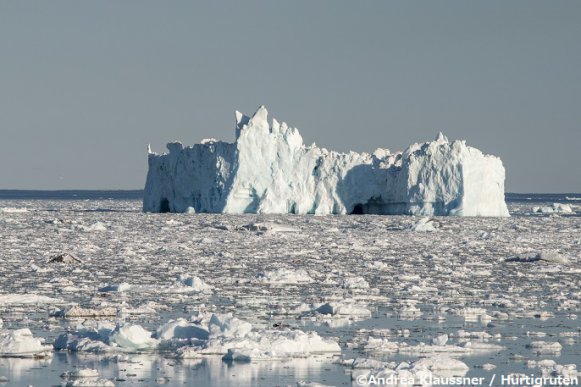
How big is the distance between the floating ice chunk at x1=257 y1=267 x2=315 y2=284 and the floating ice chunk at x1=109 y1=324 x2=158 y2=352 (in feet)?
18.2

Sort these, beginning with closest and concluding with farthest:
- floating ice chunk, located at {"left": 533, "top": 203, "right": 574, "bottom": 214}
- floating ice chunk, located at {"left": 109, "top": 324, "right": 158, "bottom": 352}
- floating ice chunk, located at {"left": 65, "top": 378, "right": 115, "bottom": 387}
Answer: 1. floating ice chunk, located at {"left": 65, "top": 378, "right": 115, "bottom": 387}
2. floating ice chunk, located at {"left": 109, "top": 324, "right": 158, "bottom": 352}
3. floating ice chunk, located at {"left": 533, "top": 203, "right": 574, "bottom": 214}

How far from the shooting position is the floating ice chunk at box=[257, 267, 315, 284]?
549 inches

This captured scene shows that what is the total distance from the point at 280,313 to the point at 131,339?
254 cm

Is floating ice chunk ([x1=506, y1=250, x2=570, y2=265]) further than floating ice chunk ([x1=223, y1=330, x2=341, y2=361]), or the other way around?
floating ice chunk ([x1=506, y1=250, x2=570, y2=265])

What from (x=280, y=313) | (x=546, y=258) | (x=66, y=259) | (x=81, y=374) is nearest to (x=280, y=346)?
(x=81, y=374)

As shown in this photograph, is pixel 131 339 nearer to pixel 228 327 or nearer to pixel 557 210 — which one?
pixel 228 327

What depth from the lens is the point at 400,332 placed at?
9.40 meters

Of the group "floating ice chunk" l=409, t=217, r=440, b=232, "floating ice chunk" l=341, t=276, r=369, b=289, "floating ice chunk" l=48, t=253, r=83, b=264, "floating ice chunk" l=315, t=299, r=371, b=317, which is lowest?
"floating ice chunk" l=315, t=299, r=371, b=317

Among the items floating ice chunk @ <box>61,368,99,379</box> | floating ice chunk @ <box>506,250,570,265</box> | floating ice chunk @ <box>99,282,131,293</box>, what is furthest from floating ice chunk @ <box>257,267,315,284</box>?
floating ice chunk @ <box>61,368,99,379</box>

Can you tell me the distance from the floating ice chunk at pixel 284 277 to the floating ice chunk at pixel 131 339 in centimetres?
555

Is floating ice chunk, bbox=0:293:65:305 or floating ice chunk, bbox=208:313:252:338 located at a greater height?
floating ice chunk, bbox=208:313:252:338

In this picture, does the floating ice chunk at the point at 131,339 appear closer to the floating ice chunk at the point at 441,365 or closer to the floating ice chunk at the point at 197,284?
the floating ice chunk at the point at 441,365

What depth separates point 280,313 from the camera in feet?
34.7

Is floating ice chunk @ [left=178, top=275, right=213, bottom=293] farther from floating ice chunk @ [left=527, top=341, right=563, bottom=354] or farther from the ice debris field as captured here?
floating ice chunk @ [left=527, top=341, right=563, bottom=354]
